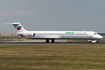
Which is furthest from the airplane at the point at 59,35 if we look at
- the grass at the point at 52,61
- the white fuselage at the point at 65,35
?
the grass at the point at 52,61

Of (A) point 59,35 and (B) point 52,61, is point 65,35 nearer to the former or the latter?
(A) point 59,35

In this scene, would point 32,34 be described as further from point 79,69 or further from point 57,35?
point 79,69

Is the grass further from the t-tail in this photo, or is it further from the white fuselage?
the t-tail

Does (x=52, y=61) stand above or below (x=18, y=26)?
below

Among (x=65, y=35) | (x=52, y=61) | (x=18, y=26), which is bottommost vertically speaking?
(x=52, y=61)

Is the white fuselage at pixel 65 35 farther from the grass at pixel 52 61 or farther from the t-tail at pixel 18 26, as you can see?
the grass at pixel 52 61

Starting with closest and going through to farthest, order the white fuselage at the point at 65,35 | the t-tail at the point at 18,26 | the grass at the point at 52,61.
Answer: the grass at the point at 52,61, the white fuselage at the point at 65,35, the t-tail at the point at 18,26

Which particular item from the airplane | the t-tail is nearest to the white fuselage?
the airplane

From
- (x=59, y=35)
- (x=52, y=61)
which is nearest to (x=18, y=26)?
(x=59, y=35)

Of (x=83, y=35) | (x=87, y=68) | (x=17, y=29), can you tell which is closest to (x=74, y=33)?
(x=83, y=35)

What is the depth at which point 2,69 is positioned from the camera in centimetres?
1396

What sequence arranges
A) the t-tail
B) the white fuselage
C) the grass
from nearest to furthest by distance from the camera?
the grass → the white fuselage → the t-tail

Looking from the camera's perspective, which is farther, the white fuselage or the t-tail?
the t-tail

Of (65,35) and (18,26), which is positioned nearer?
(65,35)
